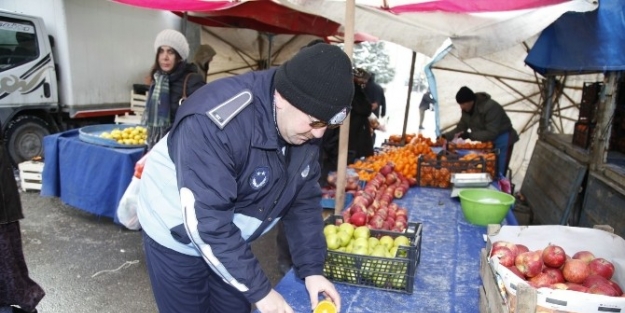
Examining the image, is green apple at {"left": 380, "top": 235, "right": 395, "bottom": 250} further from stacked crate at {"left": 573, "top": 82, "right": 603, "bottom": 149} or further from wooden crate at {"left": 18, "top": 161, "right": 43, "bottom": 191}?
wooden crate at {"left": 18, "top": 161, "right": 43, "bottom": 191}

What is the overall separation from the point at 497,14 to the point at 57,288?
4.93 metres

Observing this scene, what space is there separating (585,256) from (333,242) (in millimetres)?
1122

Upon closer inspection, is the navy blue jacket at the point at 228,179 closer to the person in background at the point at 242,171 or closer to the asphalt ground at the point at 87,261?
the person in background at the point at 242,171

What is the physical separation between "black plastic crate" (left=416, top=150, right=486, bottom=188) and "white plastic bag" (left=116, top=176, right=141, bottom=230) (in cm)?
276

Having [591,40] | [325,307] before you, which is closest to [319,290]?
→ [325,307]

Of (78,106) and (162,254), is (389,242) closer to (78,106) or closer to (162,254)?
(162,254)

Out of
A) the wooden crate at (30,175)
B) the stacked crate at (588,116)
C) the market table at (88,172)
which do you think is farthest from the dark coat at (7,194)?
the stacked crate at (588,116)

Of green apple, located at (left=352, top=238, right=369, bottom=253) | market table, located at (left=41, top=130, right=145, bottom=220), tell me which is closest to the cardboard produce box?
green apple, located at (left=352, top=238, right=369, bottom=253)

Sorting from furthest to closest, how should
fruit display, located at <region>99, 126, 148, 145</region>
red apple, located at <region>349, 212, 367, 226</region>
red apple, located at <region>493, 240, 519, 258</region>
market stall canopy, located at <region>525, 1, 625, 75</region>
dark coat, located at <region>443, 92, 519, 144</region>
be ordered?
dark coat, located at <region>443, 92, 519, 144</region> → fruit display, located at <region>99, 126, 148, 145</region> → market stall canopy, located at <region>525, 1, 625, 75</region> → red apple, located at <region>349, 212, 367, 226</region> → red apple, located at <region>493, 240, 519, 258</region>

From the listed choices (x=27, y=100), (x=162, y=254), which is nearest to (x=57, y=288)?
(x=162, y=254)

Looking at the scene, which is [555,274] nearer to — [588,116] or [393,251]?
[393,251]

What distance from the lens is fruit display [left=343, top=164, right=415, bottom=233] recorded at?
2.78 meters

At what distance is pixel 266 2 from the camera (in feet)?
19.0

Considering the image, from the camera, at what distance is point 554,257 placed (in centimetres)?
182
